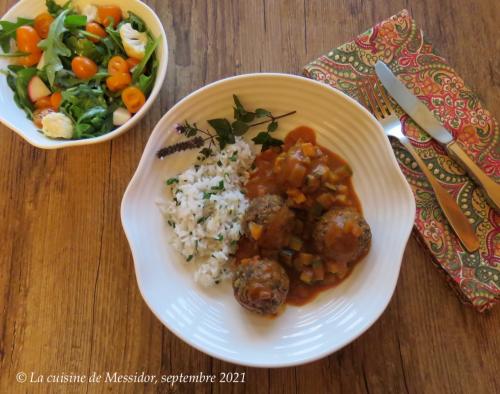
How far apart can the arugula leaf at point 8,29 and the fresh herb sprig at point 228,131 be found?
1137 mm

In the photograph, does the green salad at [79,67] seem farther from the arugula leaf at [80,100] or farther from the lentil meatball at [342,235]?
the lentil meatball at [342,235]

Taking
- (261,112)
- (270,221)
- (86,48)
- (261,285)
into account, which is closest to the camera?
(261,285)

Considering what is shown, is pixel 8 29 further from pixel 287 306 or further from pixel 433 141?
pixel 433 141

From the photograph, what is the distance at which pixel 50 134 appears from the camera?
244cm

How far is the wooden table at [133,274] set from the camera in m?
2.38

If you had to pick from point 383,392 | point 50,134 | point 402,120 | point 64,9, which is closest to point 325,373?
point 383,392

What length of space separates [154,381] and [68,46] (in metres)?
1.99

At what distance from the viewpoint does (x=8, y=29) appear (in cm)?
254

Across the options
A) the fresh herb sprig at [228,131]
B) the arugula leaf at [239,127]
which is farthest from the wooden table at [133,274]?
the arugula leaf at [239,127]

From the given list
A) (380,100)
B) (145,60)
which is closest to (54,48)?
(145,60)

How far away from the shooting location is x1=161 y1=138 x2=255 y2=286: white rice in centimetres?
236

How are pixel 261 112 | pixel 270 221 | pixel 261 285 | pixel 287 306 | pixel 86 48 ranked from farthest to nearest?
pixel 86 48
pixel 261 112
pixel 287 306
pixel 270 221
pixel 261 285

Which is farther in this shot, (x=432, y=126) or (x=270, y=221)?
(x=432, y=126)

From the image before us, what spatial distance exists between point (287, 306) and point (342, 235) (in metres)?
0.49
